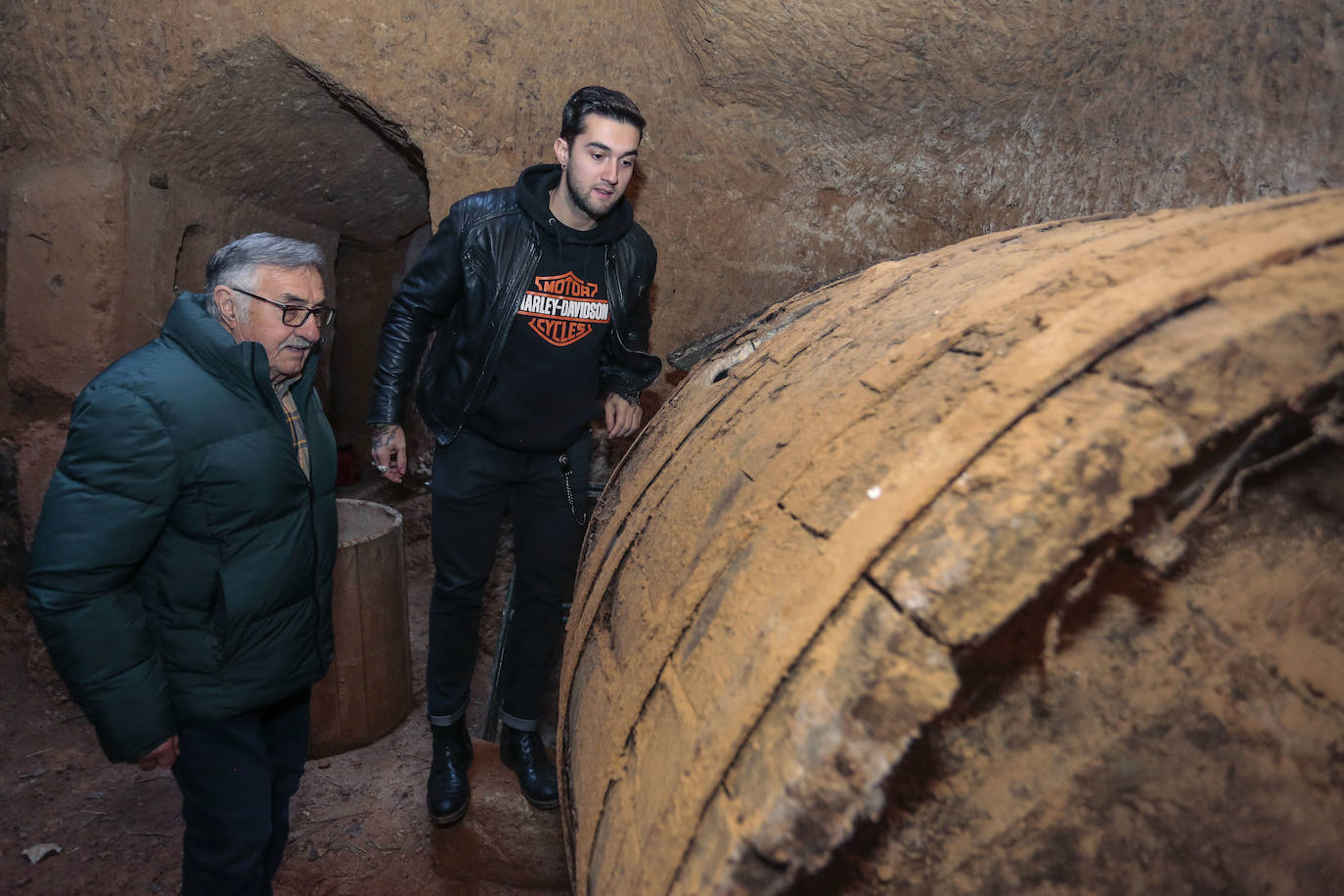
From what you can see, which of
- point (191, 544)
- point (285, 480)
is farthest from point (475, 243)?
point (191, 544)

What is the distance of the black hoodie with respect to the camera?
7.80 feet

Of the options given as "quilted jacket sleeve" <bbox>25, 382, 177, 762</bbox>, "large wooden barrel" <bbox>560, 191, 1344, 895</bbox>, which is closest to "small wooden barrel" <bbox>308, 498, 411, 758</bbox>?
"quilted jacket sleeve" <bbox>25, 382, 177, 762</bbox>

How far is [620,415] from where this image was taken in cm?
262

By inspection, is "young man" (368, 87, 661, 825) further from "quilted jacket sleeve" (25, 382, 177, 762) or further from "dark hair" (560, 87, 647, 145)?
"quilted jacket sleeve" (25, 382, 177, 762)

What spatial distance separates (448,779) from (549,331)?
1542mm

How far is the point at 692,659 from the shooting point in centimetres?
98

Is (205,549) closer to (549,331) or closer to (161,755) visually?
(161,755)

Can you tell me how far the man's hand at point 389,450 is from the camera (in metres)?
2.47

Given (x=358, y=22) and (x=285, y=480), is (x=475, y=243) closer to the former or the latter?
(x=285, y=480)

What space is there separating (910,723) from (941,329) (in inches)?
19.9

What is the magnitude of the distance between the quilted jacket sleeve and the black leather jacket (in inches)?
35.4

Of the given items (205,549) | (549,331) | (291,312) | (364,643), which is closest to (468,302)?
(549,331)

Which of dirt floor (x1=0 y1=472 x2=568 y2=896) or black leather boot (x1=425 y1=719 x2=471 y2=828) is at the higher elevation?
black leather boot (x1=425 y1=719 x2=471 y2=828)

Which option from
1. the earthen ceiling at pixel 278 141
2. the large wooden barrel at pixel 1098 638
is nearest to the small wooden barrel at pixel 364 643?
the earthen ceiling at pixel 278 141
